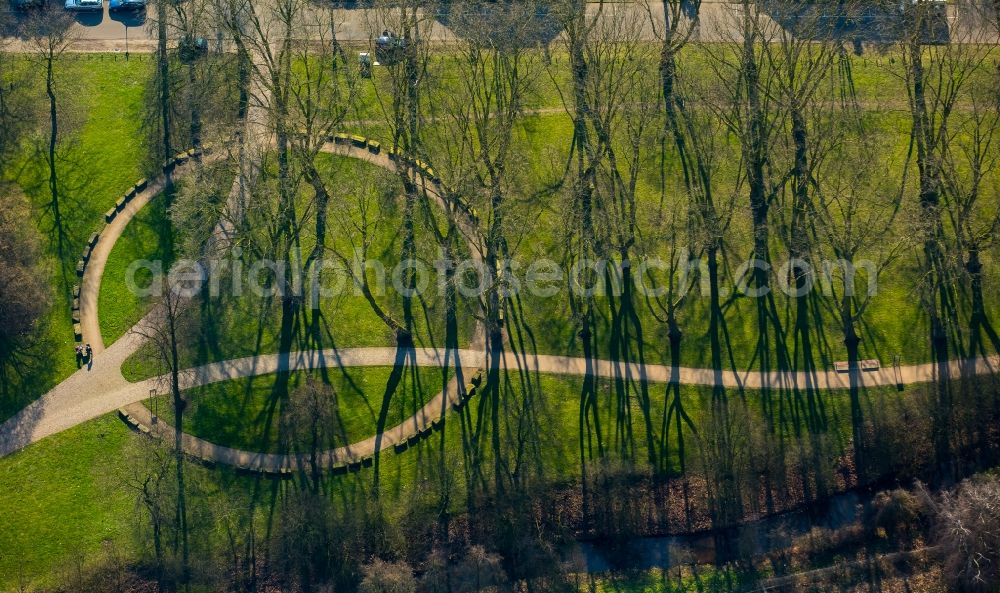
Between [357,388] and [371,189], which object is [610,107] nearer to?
[371,189]

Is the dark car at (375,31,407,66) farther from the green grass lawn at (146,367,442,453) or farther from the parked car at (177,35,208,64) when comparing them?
the green grass lawn at (146,367,442,453)

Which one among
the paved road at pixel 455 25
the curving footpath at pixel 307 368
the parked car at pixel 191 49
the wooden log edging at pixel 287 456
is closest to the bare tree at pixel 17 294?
the curving footpath at pixel 307 368

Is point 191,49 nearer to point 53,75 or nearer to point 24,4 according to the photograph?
point 53,75

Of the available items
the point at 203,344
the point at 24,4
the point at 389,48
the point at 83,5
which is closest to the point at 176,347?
the point at 203,344

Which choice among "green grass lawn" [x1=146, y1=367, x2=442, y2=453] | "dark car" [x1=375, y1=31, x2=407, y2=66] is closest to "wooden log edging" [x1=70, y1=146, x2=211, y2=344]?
"green grass lawn" [x1=146, y1=367, x2=442, y2=453]

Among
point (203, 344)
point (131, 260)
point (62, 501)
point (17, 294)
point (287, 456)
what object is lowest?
point (62, 501)

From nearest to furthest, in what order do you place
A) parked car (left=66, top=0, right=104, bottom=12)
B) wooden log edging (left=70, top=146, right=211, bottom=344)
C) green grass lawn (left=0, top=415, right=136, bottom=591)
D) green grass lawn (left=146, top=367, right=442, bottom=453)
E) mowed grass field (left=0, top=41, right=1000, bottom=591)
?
green grass lawn (left=0, top=415, right=136, bottom=591) < mowed grass field (left=0, top=41, right=1000, bottom=591) < green grass lawn (left=146, top=367, right=442, bottom=453) < wooden log edging (left=70, top=146, right=211, bottom=344) < parked car (left=66, top=0, right=104, bottom=12)
